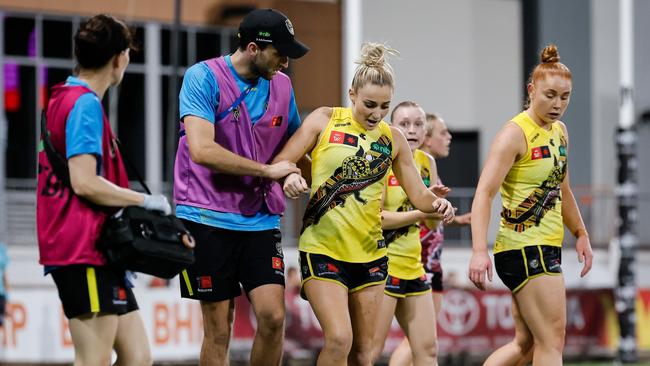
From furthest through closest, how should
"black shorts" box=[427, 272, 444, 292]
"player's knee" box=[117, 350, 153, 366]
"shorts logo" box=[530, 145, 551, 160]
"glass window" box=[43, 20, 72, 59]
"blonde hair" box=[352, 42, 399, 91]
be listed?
"glass window" box=[43, 20, 72, 59] < "black shorts" box=[427, 272, 444, 292] < "shorts logo" box=[530, 145, 551, 160] < "blonde hair" box=[352, 42, 399, 91] < "player's knee" box=[117, 350, 153, 366]

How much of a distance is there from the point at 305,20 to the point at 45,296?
38.9 feet

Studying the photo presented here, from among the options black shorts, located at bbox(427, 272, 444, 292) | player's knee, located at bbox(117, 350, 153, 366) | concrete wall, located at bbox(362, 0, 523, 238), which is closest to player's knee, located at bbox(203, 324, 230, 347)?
player's knee, located at bbox(117, 350, 153, 366)

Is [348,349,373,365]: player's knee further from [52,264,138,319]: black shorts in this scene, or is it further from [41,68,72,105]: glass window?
[41,68,72,105]: glass window

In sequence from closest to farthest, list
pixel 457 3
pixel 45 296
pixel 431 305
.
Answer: pixel 431 305 < pixel 45 296 < pixel 457 3

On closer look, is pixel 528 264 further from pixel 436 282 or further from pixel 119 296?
pixel 119 296

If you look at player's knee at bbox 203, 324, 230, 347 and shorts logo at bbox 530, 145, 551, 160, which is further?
shorts logo at bbox 530, 145, 551, 160

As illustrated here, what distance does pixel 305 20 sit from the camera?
25.0 meters

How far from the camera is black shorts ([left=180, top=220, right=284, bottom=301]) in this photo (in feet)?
21.8

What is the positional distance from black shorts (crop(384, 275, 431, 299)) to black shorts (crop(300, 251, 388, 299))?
1.33m

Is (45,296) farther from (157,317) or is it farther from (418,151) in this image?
(418,151)

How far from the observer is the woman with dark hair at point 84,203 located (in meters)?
5.32

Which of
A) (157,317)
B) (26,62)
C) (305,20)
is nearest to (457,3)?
(305,20)

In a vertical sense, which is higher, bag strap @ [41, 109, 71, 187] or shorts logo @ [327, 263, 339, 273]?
bag strap @ [41, 109, 71, 187]

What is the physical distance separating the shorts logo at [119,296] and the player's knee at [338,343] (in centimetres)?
135
